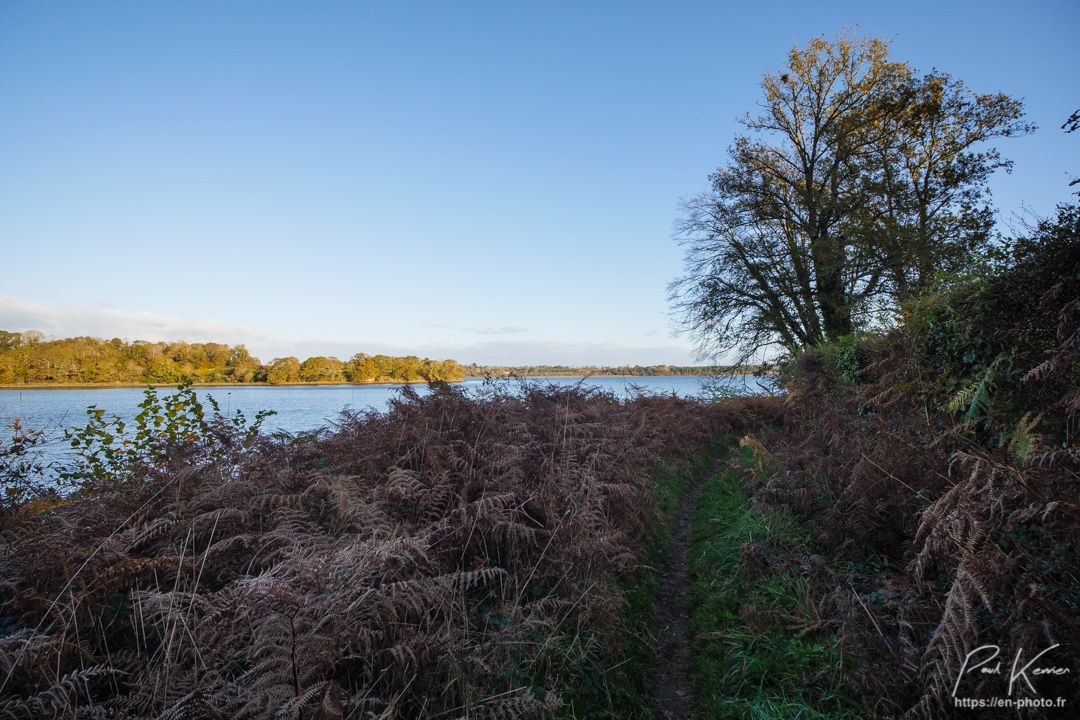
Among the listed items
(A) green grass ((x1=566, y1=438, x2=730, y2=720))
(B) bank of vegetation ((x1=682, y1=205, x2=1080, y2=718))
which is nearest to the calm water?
(A) green grass ((x1=566, y1=438, x2=730, y2=720))

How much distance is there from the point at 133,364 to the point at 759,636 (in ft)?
34.8

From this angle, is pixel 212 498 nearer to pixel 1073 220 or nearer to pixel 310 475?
pixel 310 475

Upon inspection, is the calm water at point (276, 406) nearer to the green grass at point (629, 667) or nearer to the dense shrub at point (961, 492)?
the green grass at point (629, 667)

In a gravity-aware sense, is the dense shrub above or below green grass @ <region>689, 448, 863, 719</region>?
above

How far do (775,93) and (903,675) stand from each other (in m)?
23.6

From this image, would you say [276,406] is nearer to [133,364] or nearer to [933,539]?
[133,364]

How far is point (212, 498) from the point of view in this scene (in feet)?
12.8

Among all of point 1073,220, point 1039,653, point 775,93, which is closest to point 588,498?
point 1039,653

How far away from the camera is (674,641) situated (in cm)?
475

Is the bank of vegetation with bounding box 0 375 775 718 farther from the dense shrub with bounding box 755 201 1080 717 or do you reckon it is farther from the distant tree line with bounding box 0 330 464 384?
the dense shrub with bounding box 755 201 1080 717
